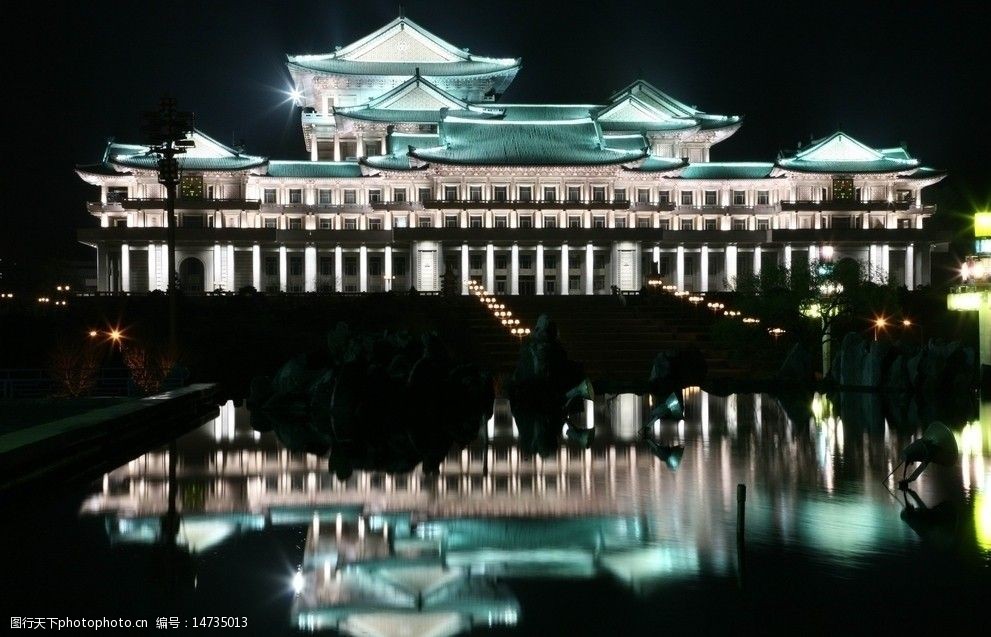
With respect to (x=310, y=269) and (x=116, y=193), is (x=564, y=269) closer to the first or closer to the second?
(x=310, y=269)

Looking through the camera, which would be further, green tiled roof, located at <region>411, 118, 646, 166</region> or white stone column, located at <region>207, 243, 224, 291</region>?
green tiled roof, located at <region>411, 118, 646, 166</region>

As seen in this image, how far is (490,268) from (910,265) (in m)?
27.9

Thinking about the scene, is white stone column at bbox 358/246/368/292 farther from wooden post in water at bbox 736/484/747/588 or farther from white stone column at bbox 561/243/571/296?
wooden post in water at bbox 736/484/747/588

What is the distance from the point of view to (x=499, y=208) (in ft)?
233

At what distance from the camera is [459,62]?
8006 centimetres

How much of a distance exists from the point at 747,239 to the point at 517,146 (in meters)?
16.6

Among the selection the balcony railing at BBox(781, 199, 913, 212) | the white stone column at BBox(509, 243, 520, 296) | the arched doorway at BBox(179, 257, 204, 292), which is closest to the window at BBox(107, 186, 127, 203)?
the arched doorway at BBox(179, 257, 204, 292)

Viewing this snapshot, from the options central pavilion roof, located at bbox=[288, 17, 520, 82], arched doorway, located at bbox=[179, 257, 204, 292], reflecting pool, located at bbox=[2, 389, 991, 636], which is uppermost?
central pavilion roof, located at bbox=[288, 17, 520, 82]

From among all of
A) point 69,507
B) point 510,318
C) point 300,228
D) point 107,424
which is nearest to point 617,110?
point 300,228

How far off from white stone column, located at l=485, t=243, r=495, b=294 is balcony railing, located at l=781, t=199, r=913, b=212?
19824 mm

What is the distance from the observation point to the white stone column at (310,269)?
7206 centimetres

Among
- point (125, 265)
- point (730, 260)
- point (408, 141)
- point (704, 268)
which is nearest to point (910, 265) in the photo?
point (730, 260)

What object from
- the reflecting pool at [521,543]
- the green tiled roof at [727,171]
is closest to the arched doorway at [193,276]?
the green tiled roof at [727,171]

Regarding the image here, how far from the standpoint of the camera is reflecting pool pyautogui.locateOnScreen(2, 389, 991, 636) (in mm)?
9938
